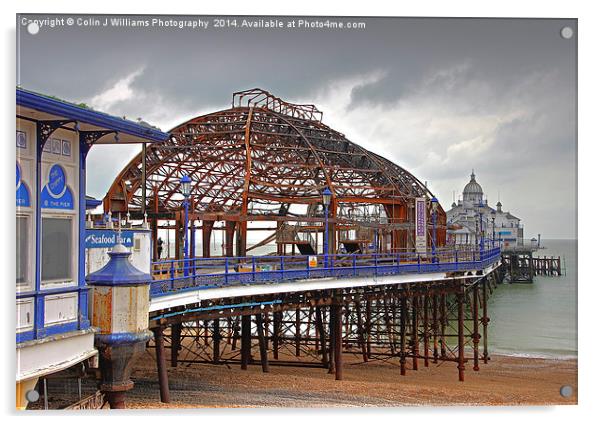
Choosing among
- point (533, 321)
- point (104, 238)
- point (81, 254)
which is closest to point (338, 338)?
point (104, 238)

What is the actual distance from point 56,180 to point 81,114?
1.06 m

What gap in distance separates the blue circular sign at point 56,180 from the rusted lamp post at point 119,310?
152cm

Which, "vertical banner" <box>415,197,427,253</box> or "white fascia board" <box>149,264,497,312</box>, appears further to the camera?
"vertical banner" <box>415,197,427,253</box>

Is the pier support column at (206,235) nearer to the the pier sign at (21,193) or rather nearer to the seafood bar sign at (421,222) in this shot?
the seafood bar sign at (421,222)

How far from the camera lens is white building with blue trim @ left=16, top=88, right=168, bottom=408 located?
12070 millimetres

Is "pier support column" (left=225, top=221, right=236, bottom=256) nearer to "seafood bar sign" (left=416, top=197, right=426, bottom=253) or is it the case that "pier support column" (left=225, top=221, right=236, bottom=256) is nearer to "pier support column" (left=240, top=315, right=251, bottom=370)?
"pier support column" (left=240, top=315, right=251, bottom=370)

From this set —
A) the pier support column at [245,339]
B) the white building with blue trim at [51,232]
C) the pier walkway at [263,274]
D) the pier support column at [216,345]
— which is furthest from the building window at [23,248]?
the pier support column at [216,345]

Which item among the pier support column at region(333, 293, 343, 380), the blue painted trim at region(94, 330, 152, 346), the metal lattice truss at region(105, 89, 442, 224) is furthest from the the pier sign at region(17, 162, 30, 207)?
the metal lattice truss at region(105, 89, 442, 224)

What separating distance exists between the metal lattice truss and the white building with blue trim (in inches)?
686

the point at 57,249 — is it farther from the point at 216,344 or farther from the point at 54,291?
the point at 216,344

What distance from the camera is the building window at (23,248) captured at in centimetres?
1213

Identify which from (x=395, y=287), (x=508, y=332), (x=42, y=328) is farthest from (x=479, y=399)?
(x=508, y=332)

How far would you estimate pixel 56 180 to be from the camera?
12.5m
